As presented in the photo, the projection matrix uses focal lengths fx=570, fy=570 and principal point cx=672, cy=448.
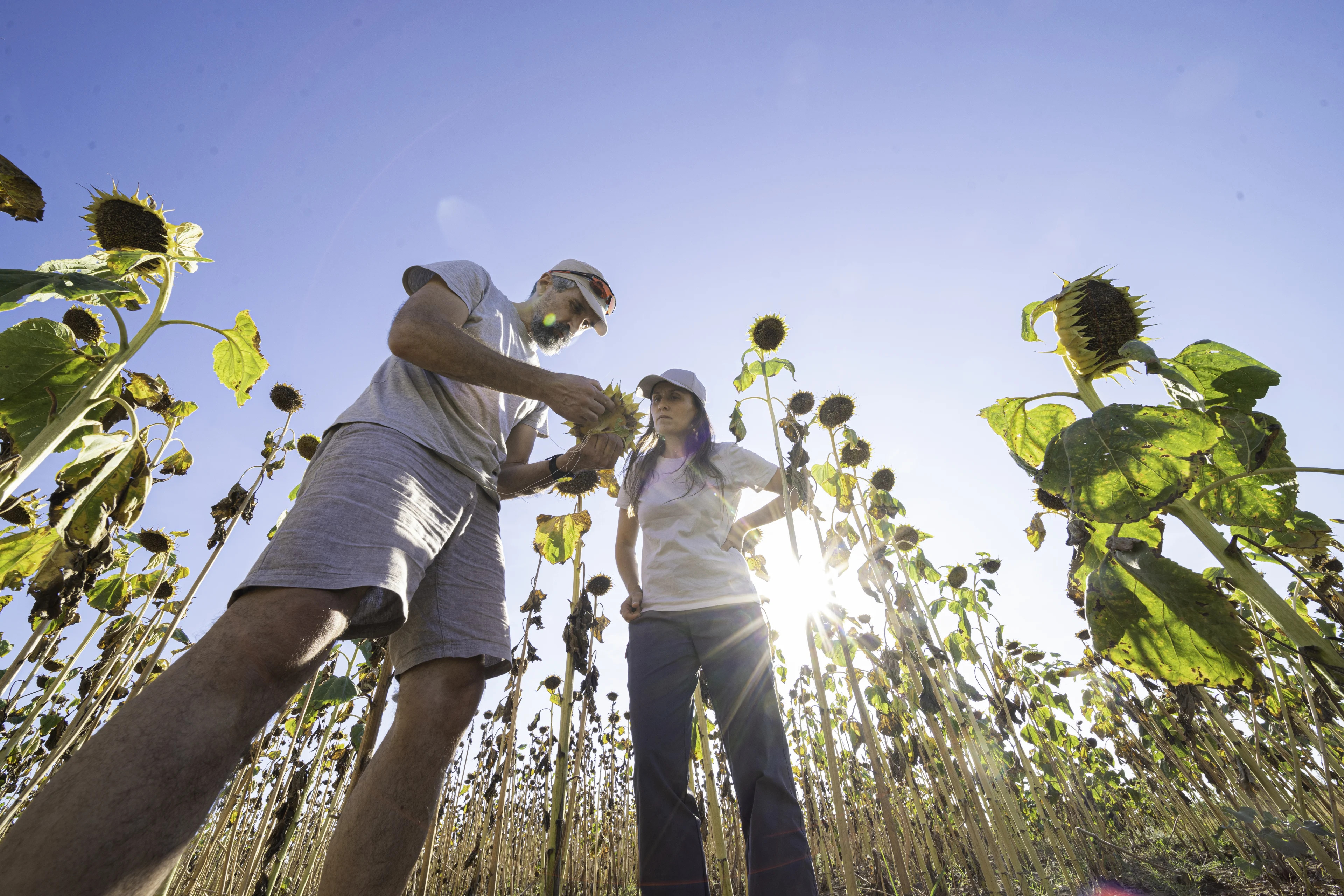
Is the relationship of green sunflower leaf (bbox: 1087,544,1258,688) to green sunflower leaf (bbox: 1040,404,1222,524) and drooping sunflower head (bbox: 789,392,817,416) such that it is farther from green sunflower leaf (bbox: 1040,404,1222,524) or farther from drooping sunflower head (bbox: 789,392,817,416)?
drooping sunflower head (bbox: 789,392,817,416)

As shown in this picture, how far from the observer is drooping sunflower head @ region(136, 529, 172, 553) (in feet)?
13.4

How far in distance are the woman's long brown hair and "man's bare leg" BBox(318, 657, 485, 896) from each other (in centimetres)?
176

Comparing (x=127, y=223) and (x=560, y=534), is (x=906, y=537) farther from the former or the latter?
(x=127, y=223)

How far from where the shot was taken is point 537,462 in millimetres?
2734

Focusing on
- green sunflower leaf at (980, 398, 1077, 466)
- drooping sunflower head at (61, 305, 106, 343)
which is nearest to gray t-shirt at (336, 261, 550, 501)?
green sunflower leaf at (980, 398, 1077, 466)

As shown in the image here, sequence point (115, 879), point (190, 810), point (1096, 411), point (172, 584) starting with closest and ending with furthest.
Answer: point (115, 879), point (190, 810), point (1096, 411), point (172, 584)

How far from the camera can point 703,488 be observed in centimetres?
334

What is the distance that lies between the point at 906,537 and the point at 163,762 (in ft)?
19.2

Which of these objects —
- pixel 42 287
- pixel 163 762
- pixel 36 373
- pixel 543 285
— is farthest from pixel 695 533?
pixel 36 373

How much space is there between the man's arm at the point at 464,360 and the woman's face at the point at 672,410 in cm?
154

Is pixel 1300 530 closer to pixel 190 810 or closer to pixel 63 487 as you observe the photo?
pixel 190 810

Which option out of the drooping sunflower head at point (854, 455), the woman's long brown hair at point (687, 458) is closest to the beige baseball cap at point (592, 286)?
the woman's long brown hair at point (687, 458)

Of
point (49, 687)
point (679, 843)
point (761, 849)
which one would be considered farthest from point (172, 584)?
point (761, 849)

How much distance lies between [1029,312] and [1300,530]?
2.44ft
